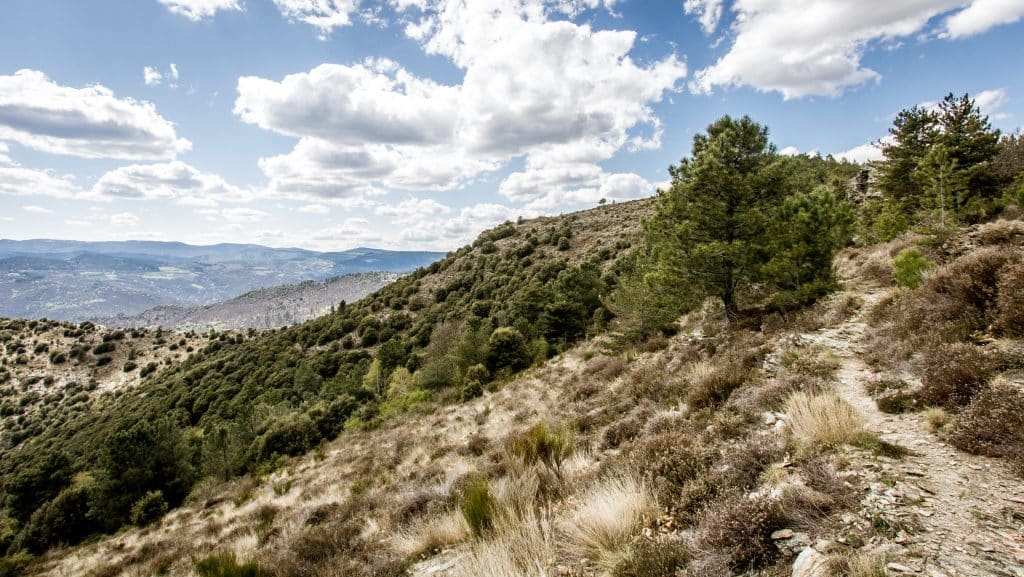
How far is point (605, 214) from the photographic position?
76562mm

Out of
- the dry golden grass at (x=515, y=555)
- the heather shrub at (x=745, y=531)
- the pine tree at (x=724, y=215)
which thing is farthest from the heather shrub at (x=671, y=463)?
the pine tree at (x=724, y=215)

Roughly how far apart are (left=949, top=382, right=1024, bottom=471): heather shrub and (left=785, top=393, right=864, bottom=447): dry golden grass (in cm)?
85

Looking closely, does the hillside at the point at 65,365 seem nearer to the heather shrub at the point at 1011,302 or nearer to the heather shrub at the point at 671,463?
the heather shrub at the point at 671,463

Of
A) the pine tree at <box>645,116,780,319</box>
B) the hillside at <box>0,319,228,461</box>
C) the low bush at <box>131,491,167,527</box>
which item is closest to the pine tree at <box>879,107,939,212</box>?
the pine tree at <box>645,116,780,319</box>

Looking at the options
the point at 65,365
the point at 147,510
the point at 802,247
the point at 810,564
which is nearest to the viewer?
the point at 810,564

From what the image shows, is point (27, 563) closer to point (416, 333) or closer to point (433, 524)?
point (433, 524)

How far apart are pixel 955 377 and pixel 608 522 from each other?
521 cm

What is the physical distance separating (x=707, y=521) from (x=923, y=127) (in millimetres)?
40556

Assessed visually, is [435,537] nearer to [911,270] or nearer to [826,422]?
[826,422]

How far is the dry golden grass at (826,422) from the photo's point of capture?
480 centimetres

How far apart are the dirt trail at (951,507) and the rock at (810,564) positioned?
1.43 feet

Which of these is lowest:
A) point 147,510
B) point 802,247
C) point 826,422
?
point 147,510

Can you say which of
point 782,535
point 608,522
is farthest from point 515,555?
point 782,535

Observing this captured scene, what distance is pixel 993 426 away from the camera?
414 cm
